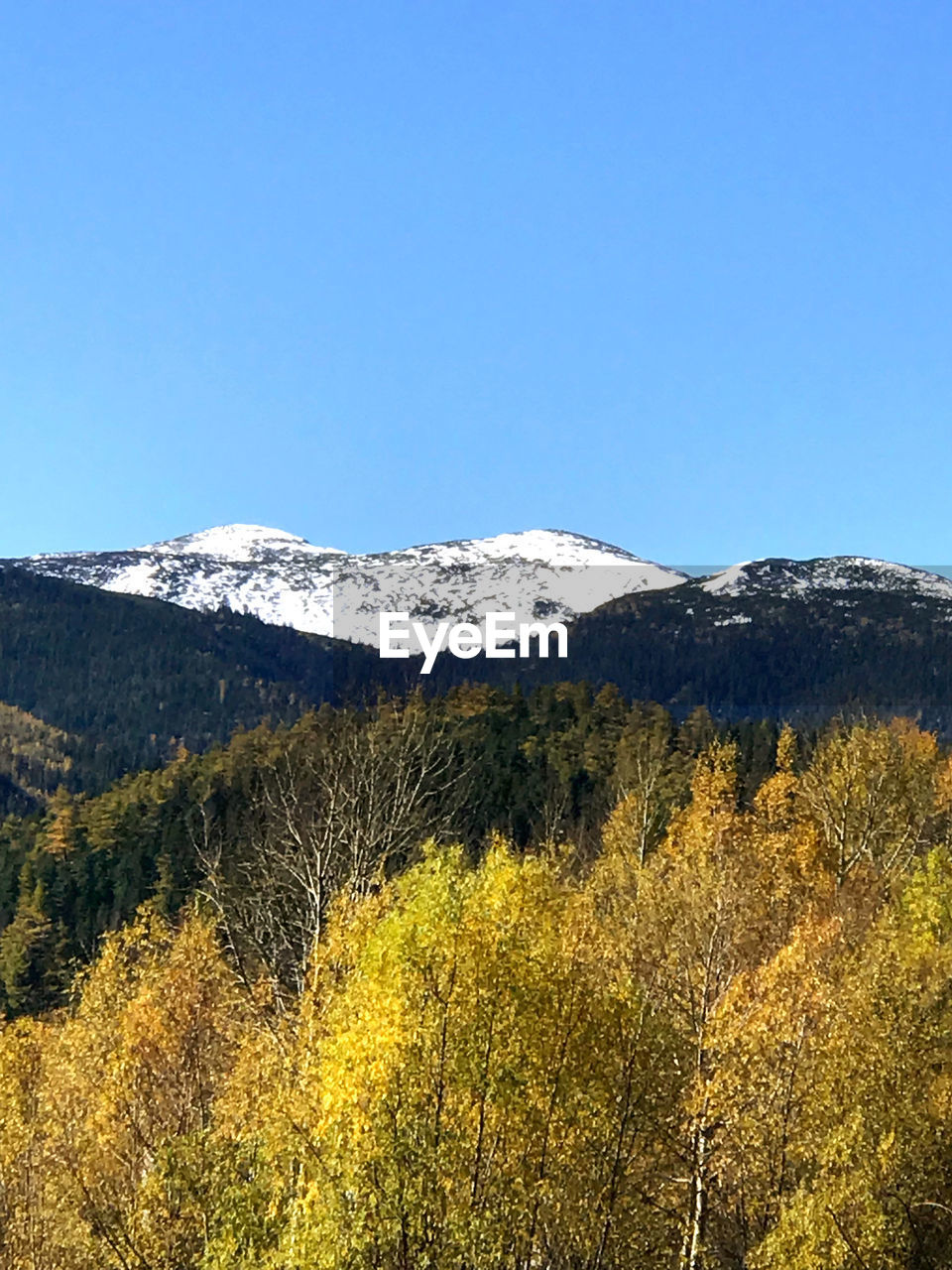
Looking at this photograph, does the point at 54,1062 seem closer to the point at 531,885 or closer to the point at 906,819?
the point at 531,885

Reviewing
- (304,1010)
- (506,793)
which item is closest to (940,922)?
(304,1010)

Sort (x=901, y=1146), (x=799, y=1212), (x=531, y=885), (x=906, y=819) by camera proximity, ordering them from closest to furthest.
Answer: (x=799, y=1212) → (x=901, y=1146) → (x=531, y=885) → (x=906, y=819)

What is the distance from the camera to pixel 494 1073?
70.0ft

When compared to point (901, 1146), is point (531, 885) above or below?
above

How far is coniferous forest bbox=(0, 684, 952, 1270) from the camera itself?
21.0 metres

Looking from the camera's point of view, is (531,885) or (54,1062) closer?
(531,885)

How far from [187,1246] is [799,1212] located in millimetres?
13534

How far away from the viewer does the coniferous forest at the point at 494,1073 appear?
21016 mm

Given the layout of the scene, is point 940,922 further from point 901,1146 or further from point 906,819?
point 901,1146

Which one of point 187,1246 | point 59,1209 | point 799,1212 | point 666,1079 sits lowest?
point 59,1209

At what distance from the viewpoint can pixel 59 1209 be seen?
3462 centimetres

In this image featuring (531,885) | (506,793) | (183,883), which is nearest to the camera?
(531,885)

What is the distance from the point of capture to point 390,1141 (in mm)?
20031

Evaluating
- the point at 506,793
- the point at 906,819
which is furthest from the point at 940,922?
the point at 506,793
